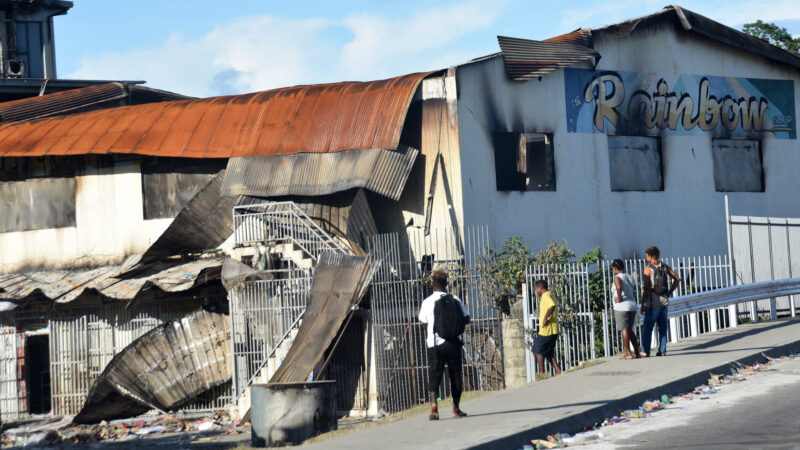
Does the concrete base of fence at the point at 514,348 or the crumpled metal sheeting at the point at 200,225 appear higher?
the crumpled metal sheeting at the point at 200,225

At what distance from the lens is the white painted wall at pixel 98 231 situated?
25078mm

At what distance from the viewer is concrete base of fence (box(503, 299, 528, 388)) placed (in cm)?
1725

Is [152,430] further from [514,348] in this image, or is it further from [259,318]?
[514,348]

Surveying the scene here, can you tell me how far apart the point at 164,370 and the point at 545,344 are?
9934mm

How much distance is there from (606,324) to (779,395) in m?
5.46

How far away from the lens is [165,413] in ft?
74.3

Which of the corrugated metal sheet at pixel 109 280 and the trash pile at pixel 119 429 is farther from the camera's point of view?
the corrugated metal sheet at pixel 109 280

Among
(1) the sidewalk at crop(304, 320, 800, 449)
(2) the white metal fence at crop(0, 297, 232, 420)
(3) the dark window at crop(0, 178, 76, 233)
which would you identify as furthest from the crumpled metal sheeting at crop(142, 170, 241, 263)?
(1) the sidewalk at crop(304, 320, 800, 449)

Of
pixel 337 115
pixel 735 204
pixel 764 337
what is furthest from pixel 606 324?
pixel 735 204

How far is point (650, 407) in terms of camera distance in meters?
11.9

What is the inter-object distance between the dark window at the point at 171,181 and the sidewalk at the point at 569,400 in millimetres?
12061

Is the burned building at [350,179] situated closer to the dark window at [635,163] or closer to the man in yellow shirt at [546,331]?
the dark window at [635,163]

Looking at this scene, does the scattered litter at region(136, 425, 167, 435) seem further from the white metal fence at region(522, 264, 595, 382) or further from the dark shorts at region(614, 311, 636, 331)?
the dark shorts at region(614, 311, 636, 331)

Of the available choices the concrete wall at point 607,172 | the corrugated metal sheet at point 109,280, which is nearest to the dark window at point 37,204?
the corrugated metal sheet at point 109,280
